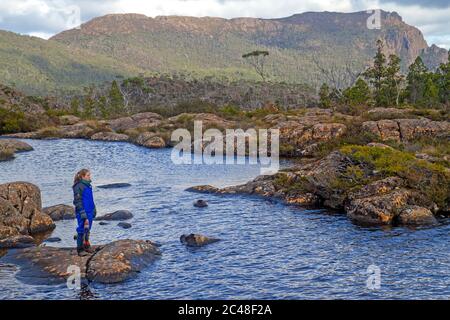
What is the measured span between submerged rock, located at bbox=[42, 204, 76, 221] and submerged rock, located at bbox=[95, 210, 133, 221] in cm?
164

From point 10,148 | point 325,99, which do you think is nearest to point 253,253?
point 10,148

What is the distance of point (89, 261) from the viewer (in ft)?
65.1

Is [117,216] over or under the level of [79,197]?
under

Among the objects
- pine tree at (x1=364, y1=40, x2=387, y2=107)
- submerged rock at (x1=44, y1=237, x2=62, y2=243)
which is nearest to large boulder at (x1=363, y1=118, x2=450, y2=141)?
pine tree at (x1=364, y1=40, x2=387, y2=107)

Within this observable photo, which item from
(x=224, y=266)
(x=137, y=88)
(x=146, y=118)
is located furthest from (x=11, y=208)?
(x=137, y=88)

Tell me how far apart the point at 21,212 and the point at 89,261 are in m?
8.71

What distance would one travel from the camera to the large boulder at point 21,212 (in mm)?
25109

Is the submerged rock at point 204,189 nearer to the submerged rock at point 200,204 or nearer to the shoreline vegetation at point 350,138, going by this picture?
the shoreline vegetation at point 350,138

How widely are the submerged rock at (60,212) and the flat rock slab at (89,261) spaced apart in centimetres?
664

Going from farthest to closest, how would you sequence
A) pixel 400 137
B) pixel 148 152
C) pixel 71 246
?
pixel 148 152
pixel 400 137
pixel 71 246

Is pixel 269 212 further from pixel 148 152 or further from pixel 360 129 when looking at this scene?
pixel 148 152

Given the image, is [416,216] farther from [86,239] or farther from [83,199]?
[83,199]
